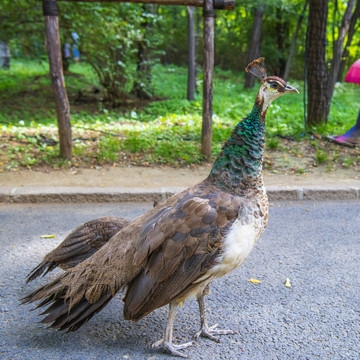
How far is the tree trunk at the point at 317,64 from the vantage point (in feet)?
24.7

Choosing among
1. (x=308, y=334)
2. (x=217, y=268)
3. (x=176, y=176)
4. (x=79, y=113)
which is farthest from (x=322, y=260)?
(x=79, y=113)

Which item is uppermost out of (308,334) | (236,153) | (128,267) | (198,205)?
(236,153)

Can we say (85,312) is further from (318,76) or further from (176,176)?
(318,76)

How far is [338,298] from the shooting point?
3.19m

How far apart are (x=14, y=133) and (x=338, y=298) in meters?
6.59

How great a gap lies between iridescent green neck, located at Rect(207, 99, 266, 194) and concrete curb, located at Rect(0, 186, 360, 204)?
2710mm

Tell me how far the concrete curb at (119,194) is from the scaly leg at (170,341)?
273cm

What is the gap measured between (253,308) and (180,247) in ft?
3.78

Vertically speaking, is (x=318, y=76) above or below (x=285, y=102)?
above

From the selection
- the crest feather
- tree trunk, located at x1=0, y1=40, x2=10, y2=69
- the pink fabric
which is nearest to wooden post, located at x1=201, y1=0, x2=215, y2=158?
the pink fabric

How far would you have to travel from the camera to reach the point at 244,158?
2.53 m

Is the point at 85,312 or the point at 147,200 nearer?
the point at 85,312

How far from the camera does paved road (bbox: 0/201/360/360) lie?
102 inches

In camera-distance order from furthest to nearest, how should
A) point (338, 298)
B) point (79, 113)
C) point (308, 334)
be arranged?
point (79, 113), point (338, 298), point (308, 334)
